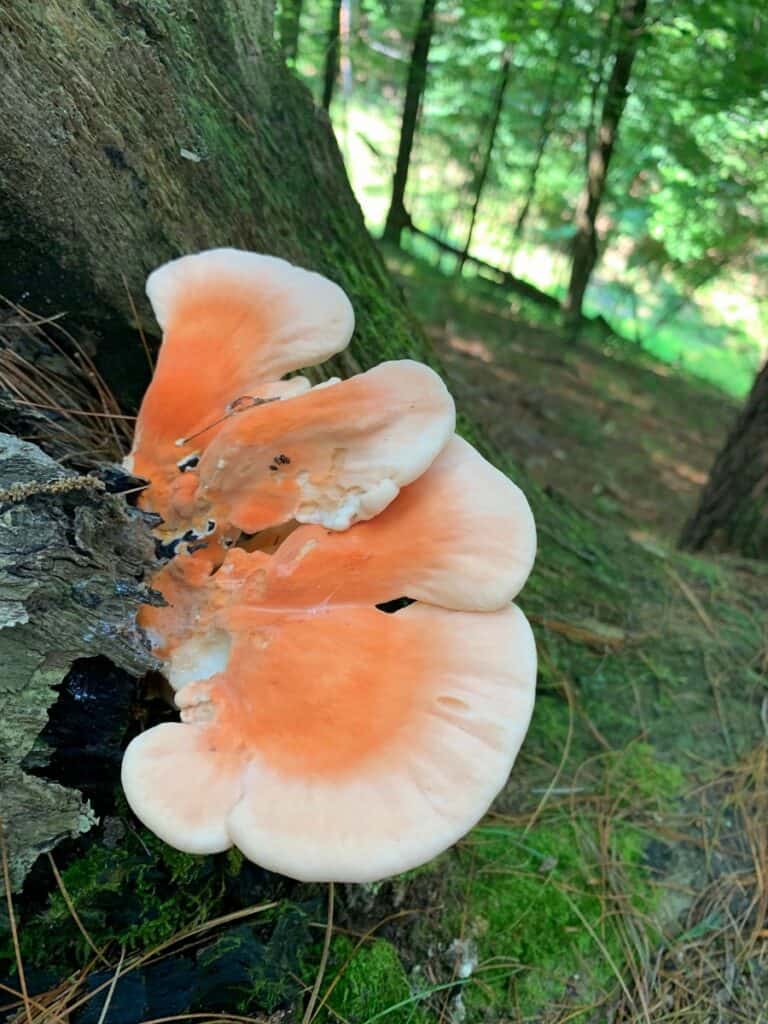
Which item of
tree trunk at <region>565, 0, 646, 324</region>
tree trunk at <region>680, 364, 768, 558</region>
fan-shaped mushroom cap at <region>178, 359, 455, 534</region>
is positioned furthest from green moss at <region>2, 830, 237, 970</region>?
tree trunk at <region>565, 0, 646, 324</region>

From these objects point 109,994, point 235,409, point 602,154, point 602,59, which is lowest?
point 109,994

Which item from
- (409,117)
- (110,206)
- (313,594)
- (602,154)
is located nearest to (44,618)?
(313,594)

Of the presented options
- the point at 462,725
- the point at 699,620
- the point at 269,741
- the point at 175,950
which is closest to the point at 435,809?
the point at 462,725

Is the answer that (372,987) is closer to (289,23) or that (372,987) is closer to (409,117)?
(289,23)

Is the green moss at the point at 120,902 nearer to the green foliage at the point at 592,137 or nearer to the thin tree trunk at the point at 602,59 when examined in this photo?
the green foliage at the point at 592,137

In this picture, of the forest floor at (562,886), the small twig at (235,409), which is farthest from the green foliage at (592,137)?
the forest floor at (562,886)

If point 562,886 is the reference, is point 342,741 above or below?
above
